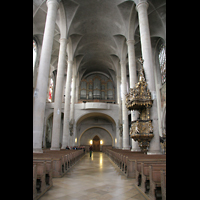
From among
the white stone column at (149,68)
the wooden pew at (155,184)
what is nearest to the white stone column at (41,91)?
the white stone column at (149,68)

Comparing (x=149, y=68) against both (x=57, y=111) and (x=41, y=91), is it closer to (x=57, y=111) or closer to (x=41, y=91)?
(x=41, y=91)

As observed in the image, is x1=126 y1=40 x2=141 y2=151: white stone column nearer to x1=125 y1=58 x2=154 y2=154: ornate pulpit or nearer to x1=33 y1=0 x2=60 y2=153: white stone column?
x1=125 y1=58 x2=154 y2=154: ornate pulpit

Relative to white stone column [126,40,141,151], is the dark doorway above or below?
below

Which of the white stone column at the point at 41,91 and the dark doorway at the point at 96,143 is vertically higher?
the white stone column at the point at 41,91

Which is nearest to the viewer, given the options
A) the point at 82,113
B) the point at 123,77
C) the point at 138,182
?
the point at 138,182

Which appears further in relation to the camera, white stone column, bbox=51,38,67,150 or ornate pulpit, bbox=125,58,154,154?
white stone column, bbox=51,38,67,150

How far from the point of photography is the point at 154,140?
26.7ft

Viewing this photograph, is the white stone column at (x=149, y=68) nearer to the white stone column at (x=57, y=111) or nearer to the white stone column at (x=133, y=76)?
the white stone column at (x=133, y=76)

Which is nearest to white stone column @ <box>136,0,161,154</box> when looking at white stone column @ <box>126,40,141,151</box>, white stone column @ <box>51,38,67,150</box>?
white stone column @ <box>126,40,141,151</box>

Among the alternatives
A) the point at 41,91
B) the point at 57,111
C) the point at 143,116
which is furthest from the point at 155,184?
the point at 57,111

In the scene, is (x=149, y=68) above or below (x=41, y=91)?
above

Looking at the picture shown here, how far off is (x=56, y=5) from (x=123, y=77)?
10.4m
